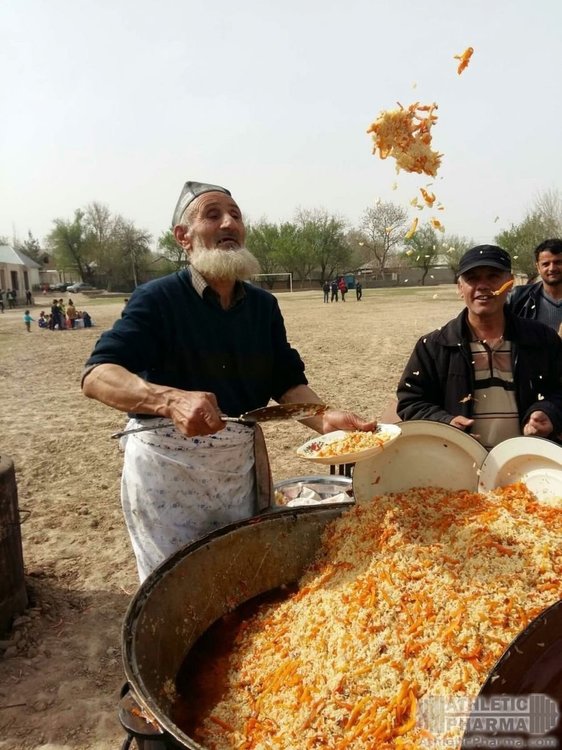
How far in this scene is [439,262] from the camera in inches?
2680

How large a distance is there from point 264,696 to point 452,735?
556 millimetres

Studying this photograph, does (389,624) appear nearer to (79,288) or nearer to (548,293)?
(548,293)

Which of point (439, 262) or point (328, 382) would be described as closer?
point (328, 382)

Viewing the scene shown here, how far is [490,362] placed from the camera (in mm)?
3121

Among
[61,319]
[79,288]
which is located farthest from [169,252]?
[61,319]

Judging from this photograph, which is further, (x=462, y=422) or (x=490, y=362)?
(x=490, y=362)

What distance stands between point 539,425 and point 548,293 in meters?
2.79

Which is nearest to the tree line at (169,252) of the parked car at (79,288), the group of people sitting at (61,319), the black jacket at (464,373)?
the parked car at (79,288)

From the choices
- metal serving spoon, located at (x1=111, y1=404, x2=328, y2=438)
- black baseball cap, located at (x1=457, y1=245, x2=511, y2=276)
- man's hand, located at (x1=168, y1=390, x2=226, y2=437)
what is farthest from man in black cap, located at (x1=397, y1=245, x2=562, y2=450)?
man's hand, located at (x1=168, y1=390, x2=226, y2=437)

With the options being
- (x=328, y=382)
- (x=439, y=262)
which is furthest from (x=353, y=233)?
(x=328, y=382)

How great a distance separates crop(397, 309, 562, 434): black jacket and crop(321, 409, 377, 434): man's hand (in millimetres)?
718

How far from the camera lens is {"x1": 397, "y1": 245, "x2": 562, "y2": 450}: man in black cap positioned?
10.00 feet

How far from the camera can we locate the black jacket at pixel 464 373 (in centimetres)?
304

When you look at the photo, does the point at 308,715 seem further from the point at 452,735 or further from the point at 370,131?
the point at 370,131
